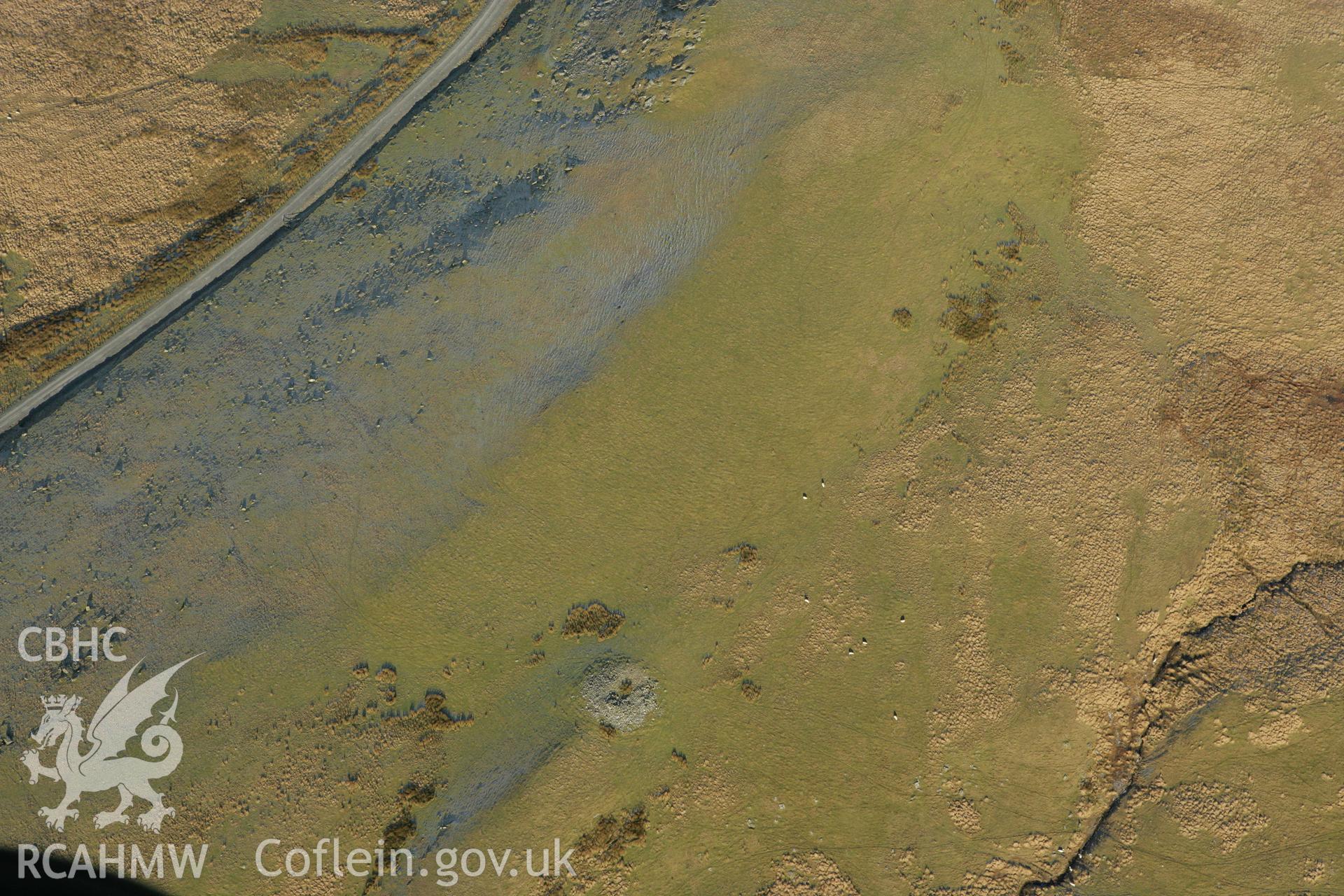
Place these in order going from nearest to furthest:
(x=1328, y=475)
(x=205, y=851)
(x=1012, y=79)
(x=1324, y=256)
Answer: (x=205, y=851), (x=1328, y=475), (x=1324, y=256), (x=1012, y=79)

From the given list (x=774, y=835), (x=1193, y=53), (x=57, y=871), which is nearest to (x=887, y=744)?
(x=774, y=835)

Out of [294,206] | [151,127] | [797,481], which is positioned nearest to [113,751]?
[294,206]

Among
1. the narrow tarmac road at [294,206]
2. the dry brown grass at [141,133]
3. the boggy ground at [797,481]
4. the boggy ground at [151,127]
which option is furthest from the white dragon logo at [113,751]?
the dry brown grass at [141,133]

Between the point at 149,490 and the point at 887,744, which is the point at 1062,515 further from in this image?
the point at 149,490

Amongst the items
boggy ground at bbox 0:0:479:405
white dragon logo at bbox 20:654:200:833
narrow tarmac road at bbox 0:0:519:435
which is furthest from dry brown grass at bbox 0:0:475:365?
white dragon logo at bbox 20:654:200:833

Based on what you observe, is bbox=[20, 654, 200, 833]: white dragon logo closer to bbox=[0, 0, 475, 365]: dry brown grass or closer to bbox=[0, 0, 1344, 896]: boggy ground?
bbox=[0, 0, 1344, 896]: boggy ground

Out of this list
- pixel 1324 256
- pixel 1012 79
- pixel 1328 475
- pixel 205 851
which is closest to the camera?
pixel 205 851
